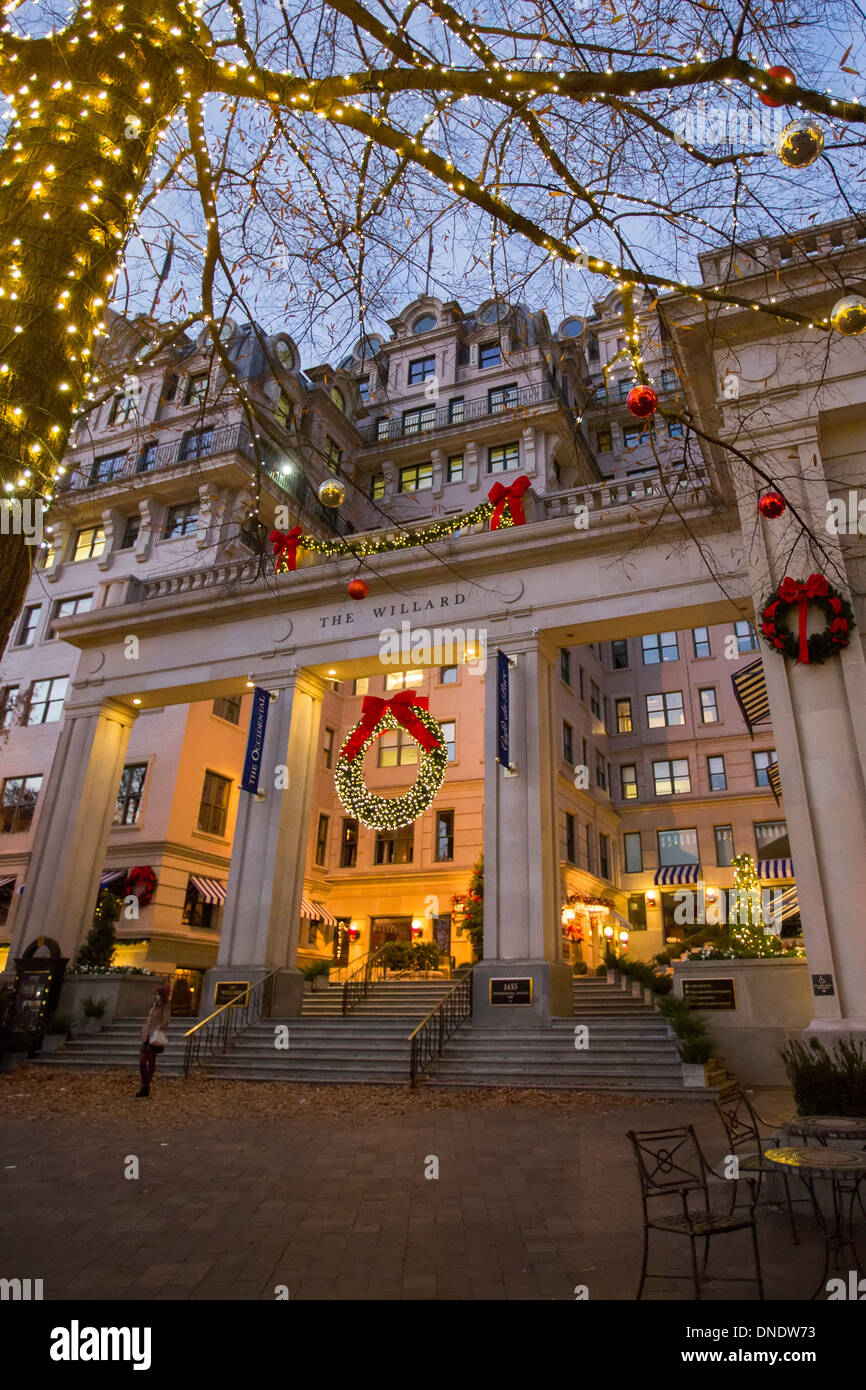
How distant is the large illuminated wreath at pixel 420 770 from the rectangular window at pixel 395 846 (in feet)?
38.0

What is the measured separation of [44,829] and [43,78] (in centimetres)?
1958

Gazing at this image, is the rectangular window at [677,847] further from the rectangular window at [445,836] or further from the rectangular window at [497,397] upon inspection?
the rectangular window at [497,397]

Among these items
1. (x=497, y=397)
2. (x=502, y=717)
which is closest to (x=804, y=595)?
(x=502, y=717)

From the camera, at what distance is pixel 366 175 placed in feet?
21.8

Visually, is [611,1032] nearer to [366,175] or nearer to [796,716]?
[796,716]

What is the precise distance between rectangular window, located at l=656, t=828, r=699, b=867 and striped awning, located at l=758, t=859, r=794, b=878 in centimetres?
665

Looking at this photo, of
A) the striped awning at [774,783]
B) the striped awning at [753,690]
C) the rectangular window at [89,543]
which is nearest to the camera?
the striped awning at [753,690]

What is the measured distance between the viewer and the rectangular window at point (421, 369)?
35312mm

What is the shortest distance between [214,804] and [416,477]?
15918 millimetres

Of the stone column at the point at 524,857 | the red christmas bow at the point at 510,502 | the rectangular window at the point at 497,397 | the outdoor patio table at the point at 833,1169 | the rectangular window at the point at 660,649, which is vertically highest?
the rectangular window at the point at 497,397

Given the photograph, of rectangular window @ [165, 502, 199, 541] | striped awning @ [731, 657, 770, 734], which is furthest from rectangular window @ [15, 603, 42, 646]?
striped awning @ [731, 657, 770, 734]

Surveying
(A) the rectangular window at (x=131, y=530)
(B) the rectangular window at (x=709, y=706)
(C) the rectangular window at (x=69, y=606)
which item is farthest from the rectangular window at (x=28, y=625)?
(B) the rectangular window at (x=709, y=706)

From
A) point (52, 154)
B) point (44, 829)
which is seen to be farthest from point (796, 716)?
point (44, 829)

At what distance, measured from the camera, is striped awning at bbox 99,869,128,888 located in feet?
80.8
